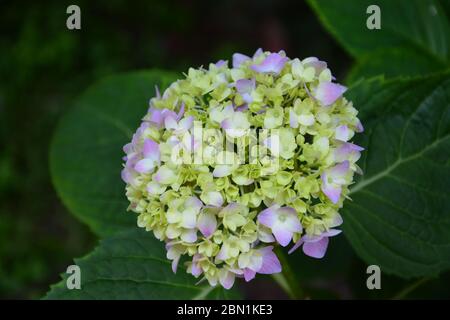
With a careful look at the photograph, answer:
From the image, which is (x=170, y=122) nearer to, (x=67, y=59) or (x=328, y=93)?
(x=328, y=93)

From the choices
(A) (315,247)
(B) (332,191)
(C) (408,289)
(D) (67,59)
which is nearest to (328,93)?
(B) (332,191)

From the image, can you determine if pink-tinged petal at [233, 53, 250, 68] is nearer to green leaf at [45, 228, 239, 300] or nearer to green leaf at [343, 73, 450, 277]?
green leaf at [343, 73, 450, 277]

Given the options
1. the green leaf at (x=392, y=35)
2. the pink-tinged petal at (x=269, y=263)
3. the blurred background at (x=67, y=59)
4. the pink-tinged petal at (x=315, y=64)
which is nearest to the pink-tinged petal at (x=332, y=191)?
the pink-tinged petal at (x=269, y=263)

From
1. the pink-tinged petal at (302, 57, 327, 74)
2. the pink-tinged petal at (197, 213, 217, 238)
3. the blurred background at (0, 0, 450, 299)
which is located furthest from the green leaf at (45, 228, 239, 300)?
the blurred background at (0, 0, 450, 299)

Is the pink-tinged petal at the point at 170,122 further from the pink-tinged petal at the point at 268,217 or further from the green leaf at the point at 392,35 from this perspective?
the green leaf at the point at 392,35

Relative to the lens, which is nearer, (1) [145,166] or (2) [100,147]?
(1) [145,166]
